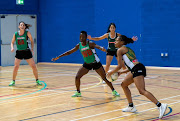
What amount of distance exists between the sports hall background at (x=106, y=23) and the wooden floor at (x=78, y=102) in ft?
16.4

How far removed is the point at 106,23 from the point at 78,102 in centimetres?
1150

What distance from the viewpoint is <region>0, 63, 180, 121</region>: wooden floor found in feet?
24.8

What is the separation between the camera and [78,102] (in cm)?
926

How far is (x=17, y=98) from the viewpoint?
1007cm

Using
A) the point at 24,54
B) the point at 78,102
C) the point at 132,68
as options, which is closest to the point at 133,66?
the point at 132,68

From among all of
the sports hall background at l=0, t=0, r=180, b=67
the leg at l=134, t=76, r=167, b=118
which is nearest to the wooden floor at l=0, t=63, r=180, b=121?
the leg at l=134, t=76, r=167, b=118

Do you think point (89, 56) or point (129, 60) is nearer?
point (129, 60)

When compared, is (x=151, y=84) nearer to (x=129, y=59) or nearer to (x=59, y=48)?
(x=129, y=59)

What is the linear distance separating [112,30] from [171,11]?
20.2 ft

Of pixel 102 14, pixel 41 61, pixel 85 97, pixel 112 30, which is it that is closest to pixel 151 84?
pixel 112 30

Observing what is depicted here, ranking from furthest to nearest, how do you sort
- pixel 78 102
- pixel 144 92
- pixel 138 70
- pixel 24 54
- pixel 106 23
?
pixel 106 23 → pixel 24 54 → pixel 78 102 → pixel 138 70 → pixel 144 92

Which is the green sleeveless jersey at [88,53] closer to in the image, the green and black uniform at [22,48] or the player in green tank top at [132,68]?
the player in green tank top at [132,68]

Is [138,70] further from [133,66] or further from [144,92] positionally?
[144,92]

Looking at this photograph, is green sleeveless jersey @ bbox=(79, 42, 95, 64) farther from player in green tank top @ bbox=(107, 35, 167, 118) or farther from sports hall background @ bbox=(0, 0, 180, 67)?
sports hall background @ bbox=(0, 0, 180, 67)
